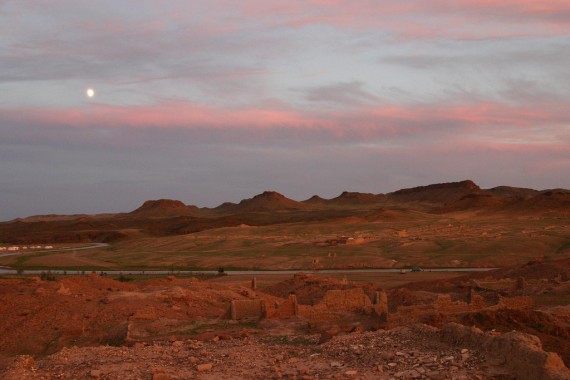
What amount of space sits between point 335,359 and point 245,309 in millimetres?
12292

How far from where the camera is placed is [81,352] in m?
17.9

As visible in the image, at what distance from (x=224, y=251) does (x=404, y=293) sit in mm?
59234

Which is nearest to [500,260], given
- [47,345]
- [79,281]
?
[79,281]

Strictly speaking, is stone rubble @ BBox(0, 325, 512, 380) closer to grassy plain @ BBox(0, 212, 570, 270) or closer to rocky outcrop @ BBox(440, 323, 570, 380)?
rocky outcrop @ BBox(440, 323, 570, 380)

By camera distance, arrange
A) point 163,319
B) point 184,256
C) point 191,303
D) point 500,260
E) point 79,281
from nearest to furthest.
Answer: point 163,319, point 191,303, point 79,281, point 500,260, point 184,256

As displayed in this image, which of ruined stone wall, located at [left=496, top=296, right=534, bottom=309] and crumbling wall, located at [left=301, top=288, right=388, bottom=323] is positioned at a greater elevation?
crumbling wall, located at [left=301, top=288, right=388, bottom=323]

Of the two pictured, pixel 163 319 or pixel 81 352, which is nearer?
pixel 81 352

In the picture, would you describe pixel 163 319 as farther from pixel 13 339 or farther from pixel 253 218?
pixel 253 218

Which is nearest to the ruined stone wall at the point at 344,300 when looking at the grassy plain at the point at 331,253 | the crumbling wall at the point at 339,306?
the crumbling wall at the point at 339,306

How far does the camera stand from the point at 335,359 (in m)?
15.3

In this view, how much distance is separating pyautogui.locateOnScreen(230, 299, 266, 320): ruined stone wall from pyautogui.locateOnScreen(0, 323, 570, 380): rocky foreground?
26.2 feet

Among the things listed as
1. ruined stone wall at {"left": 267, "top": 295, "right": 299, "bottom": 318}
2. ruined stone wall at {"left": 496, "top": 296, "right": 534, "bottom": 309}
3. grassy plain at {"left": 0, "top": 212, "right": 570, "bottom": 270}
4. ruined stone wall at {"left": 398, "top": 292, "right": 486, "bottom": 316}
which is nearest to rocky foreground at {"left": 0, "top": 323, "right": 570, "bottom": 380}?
ruined stone wall at {"left": 398, "top": 292, "right": 486, "bottom": 316}

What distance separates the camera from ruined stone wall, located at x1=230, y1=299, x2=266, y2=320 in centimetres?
2702

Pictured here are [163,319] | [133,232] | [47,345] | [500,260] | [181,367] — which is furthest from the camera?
[133,232]
